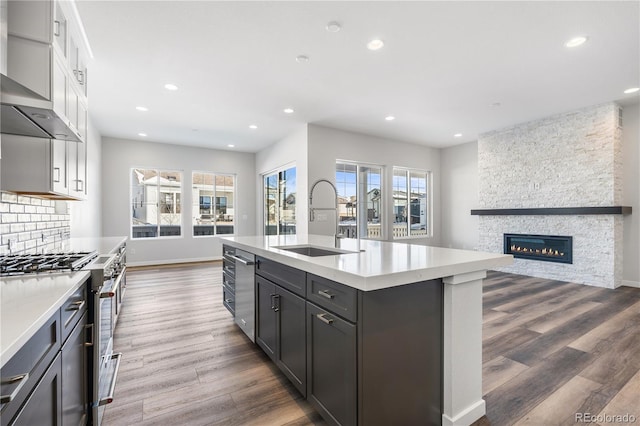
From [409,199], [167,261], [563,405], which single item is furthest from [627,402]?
[167,261]

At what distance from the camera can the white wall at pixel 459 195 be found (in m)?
7.17

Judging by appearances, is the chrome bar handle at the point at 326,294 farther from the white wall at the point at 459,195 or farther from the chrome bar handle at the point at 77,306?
the white wall at the point at 459,195

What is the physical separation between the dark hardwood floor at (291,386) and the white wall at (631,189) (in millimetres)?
1117

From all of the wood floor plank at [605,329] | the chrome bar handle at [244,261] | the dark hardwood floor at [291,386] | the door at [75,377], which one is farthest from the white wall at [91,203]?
the wood floor plank at [605,329]

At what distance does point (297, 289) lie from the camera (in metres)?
1.84

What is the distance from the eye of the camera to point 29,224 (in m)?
2.55

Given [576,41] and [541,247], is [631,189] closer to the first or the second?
[541,247]

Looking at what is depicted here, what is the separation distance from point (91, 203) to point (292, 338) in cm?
531

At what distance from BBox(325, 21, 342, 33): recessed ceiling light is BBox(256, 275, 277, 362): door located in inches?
92.9

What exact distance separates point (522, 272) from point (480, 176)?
217 cm

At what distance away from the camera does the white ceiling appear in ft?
8.47

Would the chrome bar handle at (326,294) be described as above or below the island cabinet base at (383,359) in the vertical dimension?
above

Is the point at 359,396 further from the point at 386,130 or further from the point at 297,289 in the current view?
the point at 386,130

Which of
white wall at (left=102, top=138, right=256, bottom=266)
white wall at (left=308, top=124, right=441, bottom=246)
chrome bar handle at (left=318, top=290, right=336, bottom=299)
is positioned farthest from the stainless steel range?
white wall at (left=102, top=138, right=256, bottom=266)
